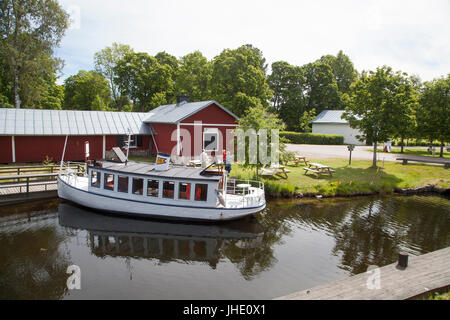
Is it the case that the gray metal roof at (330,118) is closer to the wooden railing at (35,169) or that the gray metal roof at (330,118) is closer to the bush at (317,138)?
the bush at (317,138)

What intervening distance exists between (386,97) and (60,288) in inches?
1094

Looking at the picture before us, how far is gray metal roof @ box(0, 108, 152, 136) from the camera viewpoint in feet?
76.6

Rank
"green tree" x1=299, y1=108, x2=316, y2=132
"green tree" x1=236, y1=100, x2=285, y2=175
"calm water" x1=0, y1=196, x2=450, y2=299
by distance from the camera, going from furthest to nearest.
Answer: "green tree" x1=299, y1=108, x2=316, y2=132
"green tree" x1=236, y1=100, x2=285, y2=175
"calm water" x1=0, y1=196, x2=450, y2=299

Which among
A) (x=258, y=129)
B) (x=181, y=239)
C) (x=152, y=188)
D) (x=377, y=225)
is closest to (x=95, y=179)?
(x=152, y=188)

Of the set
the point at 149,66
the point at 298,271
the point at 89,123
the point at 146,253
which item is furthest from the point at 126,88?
the point at 298,271

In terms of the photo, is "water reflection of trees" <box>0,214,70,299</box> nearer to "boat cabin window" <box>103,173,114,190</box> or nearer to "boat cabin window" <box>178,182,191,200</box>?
"boat cabin window" <box>103,173,114,190</box>

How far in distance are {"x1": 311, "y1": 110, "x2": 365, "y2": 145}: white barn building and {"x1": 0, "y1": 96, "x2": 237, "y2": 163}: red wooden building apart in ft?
98.2

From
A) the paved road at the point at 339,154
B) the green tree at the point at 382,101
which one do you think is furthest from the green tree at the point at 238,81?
the green tree at the point at 382,101

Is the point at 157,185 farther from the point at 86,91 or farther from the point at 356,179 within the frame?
the point at 86,91

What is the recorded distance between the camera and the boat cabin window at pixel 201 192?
14555 mm

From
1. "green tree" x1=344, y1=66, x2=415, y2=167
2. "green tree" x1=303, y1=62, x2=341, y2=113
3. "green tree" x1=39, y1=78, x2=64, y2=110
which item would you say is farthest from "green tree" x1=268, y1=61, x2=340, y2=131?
"green tree" x1=39, y1=78, x2=64, y2=110

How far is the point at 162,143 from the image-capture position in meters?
28.0

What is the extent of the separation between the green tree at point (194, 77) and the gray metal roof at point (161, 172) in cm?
3295
